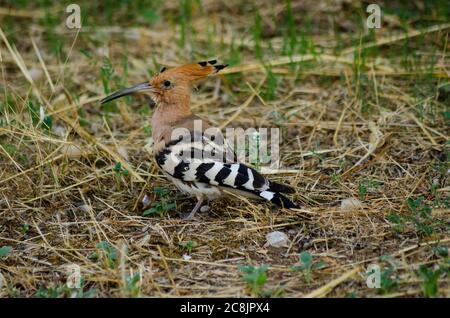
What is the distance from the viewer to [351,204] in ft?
10.7

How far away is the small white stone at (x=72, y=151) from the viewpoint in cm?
370

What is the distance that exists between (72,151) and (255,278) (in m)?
1.51

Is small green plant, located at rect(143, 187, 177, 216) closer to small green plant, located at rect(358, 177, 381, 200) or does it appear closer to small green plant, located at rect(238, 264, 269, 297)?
small green plant, located at rect(238, 264, 269, 297)

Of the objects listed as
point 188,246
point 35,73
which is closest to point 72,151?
point 188,246

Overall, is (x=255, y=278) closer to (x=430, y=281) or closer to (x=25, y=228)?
(x=430, y=281)

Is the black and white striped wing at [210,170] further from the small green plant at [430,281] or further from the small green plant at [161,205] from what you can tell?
the small green plant at [430,281]

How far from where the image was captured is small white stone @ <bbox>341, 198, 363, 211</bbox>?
3248 millimetres

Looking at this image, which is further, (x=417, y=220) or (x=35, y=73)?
(x=35, y=73)

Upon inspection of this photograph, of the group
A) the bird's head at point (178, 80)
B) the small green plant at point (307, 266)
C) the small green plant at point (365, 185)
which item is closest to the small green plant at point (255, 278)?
the small green plant at point (307, 266)

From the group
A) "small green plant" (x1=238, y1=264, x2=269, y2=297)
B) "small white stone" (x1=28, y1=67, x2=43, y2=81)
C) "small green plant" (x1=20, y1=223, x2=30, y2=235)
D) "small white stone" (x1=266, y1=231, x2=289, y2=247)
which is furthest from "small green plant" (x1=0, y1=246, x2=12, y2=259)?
"small white stone" (x1=28, y1=67, x2=43, y2=81)
